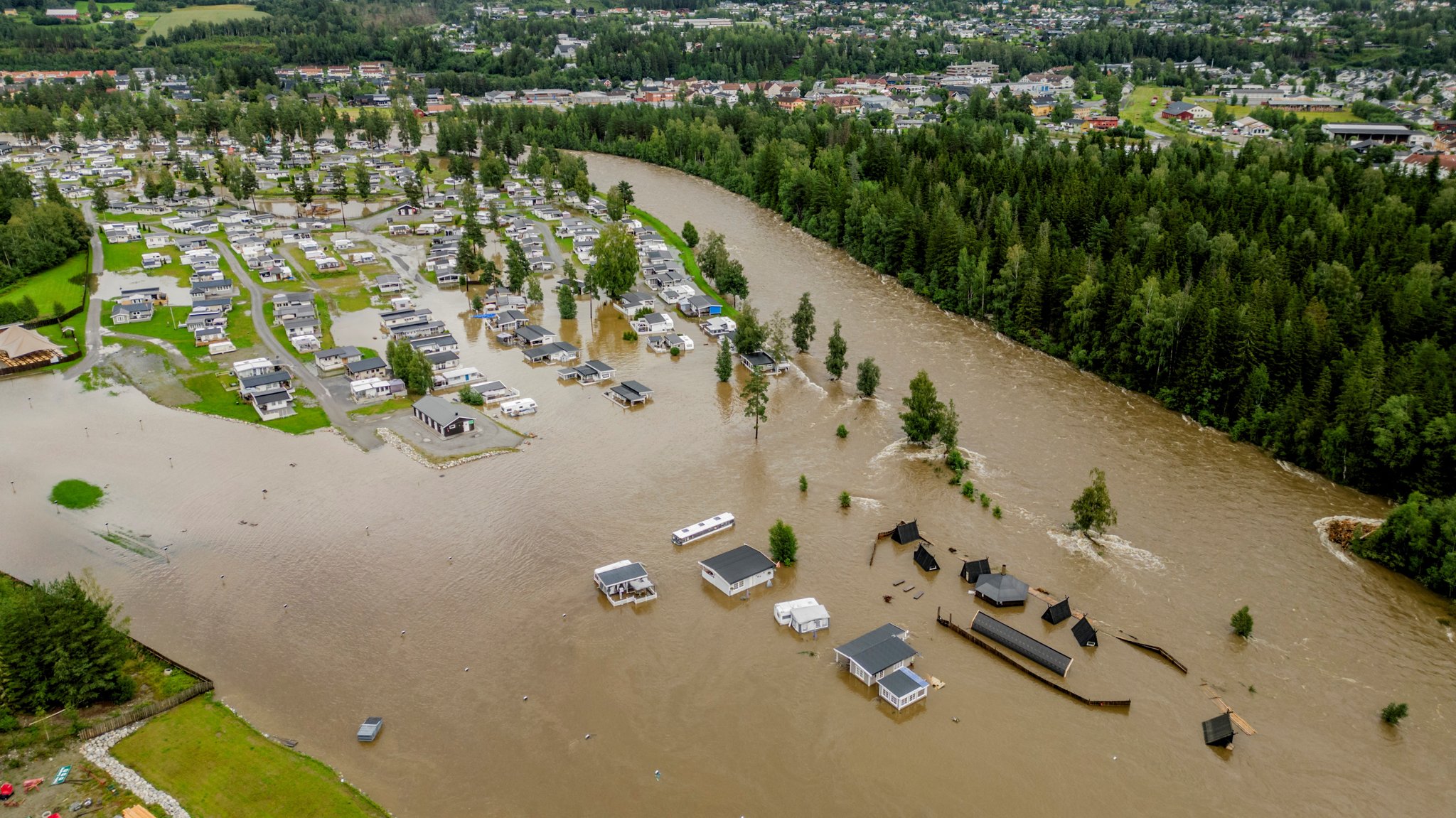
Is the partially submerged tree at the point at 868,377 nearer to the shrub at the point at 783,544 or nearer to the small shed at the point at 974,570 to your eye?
the shrub at the point at 783,544

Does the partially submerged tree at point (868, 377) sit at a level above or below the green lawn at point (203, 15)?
below

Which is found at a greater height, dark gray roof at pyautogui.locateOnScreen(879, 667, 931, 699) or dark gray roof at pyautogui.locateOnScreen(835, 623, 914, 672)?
dark gray roof at pyautogui.locateOnScreen(835, 623, 914, 672)

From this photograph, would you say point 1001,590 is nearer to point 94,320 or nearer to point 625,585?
point 625,585

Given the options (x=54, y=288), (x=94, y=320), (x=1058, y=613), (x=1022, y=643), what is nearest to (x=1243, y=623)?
(x=1058, y=613)

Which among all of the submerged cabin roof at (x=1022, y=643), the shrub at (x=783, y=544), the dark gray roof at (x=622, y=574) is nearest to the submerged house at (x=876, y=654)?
the submerged cabin roof at (x=1022, y=643)

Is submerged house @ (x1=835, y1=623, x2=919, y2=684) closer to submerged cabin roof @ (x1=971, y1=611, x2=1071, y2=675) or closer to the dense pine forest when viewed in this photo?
submerged cabin roof @ (x1=971, y1=611, x2=1071, y2=675)

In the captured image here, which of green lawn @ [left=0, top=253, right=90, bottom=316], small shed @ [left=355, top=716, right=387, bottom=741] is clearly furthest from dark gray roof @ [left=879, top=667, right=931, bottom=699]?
green lawn @ [left=0, top=253, right=90, bottom=316]
